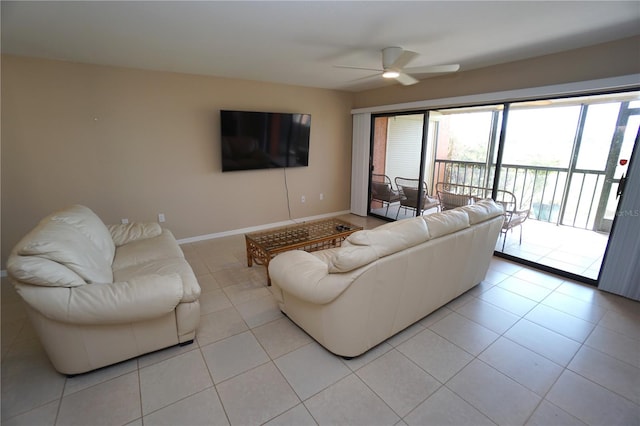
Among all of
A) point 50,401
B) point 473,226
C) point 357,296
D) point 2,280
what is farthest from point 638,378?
point 2,280

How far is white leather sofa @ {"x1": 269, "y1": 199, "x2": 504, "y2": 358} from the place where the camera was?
5.75 feet

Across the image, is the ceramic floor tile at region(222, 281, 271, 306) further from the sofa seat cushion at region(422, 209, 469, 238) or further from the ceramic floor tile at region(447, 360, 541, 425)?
the ceramic floor tile at region(447, 360, 541, 425)

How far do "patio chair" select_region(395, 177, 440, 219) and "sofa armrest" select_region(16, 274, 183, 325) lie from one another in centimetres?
384

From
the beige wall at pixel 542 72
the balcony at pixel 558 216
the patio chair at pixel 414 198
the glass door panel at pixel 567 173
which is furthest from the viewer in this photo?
the patio chair at pixel 414 198

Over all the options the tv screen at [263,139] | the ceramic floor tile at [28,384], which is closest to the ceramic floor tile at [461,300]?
the ceramic floor tile at [28,384]

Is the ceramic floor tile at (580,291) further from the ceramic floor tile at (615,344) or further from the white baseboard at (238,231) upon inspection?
the white baseboard at (238,231)

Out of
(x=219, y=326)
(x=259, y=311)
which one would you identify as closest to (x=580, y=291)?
(x=259, y=311)

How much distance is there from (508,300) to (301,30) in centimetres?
307

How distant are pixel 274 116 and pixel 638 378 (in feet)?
14.7

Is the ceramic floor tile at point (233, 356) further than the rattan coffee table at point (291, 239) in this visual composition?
No

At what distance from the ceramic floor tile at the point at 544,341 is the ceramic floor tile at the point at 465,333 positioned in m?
0.18

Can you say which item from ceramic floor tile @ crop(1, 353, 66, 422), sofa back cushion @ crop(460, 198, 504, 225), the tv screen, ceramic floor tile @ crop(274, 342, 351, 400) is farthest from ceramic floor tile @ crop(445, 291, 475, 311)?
the tv screen

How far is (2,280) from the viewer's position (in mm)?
3074

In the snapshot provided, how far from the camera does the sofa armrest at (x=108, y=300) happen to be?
158 cm
